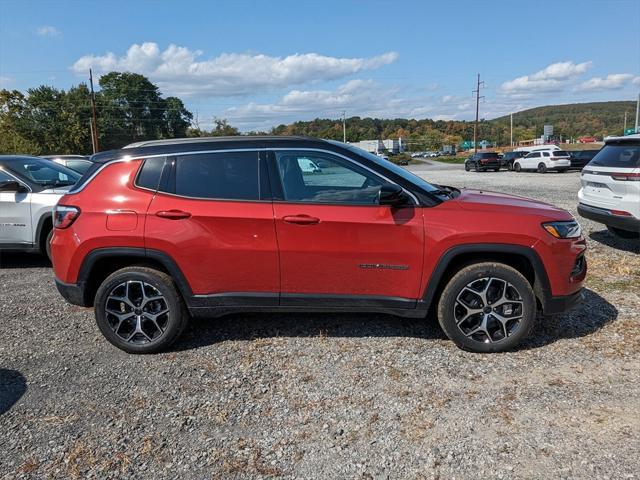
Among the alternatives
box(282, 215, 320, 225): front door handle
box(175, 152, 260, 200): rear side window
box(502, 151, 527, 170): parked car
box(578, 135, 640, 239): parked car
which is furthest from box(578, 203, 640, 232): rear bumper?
box(502, 151, 527, 170): parked car

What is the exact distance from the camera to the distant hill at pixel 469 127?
113m

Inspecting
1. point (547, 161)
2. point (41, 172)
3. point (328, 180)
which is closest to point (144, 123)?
point (547, 161)

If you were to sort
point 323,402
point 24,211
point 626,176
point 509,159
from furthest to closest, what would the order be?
point 509,159 < point 24,211 < point 626,176 < point 323,402

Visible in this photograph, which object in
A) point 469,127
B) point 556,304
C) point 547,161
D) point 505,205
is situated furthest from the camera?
point 469,127

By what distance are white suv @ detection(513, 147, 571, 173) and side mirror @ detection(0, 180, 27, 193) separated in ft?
103

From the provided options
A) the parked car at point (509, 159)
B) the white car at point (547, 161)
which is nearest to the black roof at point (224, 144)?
the white car at point (547, 161)

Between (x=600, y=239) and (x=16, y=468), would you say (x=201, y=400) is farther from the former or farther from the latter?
(x=600, y=239)

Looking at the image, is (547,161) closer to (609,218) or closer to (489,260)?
(609,218)

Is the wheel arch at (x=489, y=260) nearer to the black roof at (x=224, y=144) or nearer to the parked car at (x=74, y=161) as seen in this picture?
the black roof at (x=224, y=144)

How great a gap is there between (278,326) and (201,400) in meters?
1.32

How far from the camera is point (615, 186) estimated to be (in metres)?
6.43

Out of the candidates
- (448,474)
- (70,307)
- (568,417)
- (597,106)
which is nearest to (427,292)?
(568,417)

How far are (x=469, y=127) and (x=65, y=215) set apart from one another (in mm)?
141717

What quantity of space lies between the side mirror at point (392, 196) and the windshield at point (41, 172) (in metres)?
5.54
